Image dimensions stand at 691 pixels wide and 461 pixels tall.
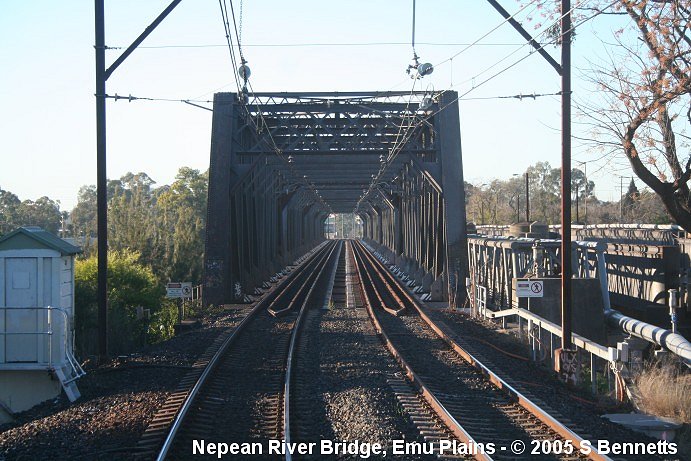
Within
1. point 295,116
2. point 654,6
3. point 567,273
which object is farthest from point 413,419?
point 295,116

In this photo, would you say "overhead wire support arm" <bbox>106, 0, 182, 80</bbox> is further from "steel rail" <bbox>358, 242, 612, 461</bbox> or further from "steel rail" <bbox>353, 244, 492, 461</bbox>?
"steel rail" <bbox>358, 242, 612, 461</bbox>

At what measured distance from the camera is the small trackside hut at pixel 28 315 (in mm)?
12625

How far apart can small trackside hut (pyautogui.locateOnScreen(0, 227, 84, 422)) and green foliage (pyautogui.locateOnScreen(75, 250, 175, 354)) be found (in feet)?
14.2

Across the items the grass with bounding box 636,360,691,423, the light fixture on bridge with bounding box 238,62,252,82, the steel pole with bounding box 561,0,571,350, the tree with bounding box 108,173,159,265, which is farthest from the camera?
the tree with bounding box 108,173,159,265

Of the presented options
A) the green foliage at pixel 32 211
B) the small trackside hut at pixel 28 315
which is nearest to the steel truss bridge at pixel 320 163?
the small trackside hut at pixel 28 315

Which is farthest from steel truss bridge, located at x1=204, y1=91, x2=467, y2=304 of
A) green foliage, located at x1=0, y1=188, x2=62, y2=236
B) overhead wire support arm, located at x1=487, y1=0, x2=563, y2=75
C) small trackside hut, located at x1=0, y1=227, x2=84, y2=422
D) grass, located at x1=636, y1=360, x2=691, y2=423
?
green foliage, located at x1=0, y1=188, x2=62, y2=236

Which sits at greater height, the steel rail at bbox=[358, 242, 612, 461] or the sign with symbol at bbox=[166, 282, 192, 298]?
the sign with symbol at bbox=[166, 282, 192, 298]

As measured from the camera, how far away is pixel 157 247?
3762cm

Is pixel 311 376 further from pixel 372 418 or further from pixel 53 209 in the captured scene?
pixel 53 209

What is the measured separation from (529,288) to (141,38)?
29.4 feet

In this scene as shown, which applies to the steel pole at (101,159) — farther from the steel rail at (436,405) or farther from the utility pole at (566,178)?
the utility pole at (566,178)

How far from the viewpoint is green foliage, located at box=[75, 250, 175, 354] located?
19812 mm

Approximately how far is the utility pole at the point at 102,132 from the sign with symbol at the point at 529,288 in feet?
26.4

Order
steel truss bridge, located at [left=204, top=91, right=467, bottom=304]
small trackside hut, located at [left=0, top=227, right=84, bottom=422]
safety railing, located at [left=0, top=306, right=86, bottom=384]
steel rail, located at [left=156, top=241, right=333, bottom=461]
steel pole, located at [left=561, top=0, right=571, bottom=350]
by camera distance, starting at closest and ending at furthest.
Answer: steel rail, located at [left=156, top=241, right=333, bottom=461] → safety railing, located at [left=0, top=306, right=86, bottom=384] → small trackside hut, located at [left=0, top=227, right=84, bottom=422] → steel pole, located at [left=561, top=0, right=571, bottom=350] → steel truss bridge, located at [left=204, top=91, right=467, bottom=304]
